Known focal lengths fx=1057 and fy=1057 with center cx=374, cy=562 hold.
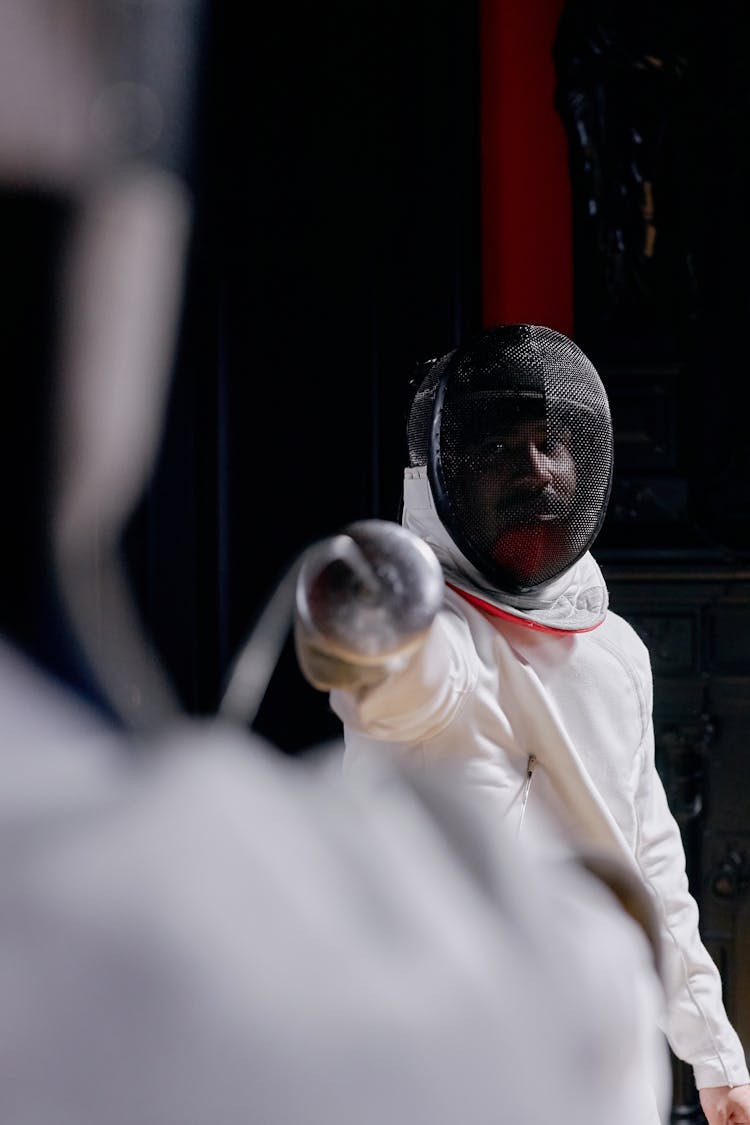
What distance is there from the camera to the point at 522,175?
2391 mm

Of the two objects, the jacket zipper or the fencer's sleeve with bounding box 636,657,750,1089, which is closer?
the jacket zipper

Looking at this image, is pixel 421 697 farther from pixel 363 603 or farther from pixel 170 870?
pixel 170 870

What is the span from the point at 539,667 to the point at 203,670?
1.27 metres

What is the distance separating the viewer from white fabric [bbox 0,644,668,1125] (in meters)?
0.21

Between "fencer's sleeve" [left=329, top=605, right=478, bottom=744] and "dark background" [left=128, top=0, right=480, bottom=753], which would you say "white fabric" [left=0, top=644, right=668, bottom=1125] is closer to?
"fencer's sleeve" [left=329, top=605, right=478, bottom=744]

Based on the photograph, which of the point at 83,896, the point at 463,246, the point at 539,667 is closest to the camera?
the point at 83,896

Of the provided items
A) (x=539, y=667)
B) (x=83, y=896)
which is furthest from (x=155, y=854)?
(x=539, y=667)

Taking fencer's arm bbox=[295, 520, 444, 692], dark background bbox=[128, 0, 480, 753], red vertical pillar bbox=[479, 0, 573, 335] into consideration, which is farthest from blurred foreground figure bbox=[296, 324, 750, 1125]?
red vertical pillar bbox=[479, 0, 573, 335]

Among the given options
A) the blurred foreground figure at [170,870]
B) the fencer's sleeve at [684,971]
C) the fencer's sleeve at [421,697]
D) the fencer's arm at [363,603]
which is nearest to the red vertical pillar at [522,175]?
the fencer's sleeve at [684,971]

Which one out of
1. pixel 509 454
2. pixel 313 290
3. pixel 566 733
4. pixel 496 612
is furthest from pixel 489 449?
pixel 313 290

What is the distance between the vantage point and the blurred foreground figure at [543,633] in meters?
0.91

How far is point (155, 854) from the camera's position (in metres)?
0.22

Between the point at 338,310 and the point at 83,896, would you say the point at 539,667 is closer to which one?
the point at 83,896

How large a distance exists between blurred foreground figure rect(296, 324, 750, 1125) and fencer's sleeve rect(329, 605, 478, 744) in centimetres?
3
